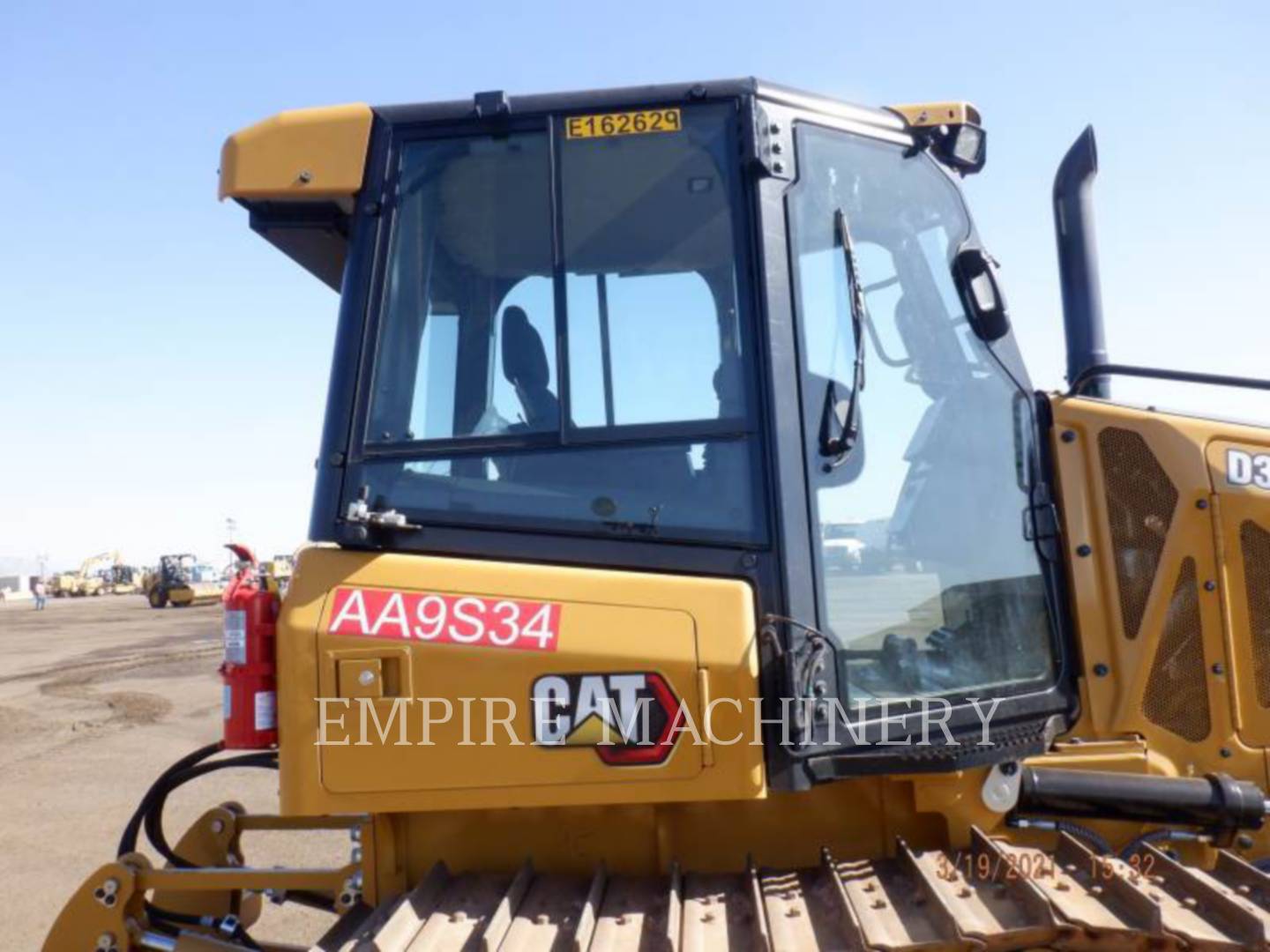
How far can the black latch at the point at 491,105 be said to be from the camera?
2.74 metres

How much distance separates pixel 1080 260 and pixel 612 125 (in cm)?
160

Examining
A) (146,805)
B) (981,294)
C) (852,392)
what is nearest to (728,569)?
(852,392)

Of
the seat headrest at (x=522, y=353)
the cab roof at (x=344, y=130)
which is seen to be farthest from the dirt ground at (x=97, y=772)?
the cab roof at (x=344, y=130)

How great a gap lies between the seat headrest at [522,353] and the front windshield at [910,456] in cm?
64

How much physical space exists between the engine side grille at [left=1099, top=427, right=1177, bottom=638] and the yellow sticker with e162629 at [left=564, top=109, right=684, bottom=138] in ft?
4.92

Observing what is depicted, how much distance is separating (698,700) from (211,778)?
793 cm

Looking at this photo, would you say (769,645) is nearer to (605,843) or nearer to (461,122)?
(605,843)

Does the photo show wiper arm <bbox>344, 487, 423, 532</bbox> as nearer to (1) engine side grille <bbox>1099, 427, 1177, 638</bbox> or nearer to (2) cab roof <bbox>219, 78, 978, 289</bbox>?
(2) cab roof <bbox>219, 78, 978, 289</bbox>

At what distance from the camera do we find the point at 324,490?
8.85ft

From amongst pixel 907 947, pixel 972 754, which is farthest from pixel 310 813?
pixel 972 754

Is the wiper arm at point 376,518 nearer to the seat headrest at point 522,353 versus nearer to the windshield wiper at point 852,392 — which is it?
the seat headrest at point 522,353

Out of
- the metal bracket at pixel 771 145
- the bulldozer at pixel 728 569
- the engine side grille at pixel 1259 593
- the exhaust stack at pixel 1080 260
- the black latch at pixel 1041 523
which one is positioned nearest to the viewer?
the bulldozer at pixel 728 569

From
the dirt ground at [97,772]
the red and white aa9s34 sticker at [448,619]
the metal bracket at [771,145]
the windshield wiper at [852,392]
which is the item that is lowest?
the dirt ground at [97,772]

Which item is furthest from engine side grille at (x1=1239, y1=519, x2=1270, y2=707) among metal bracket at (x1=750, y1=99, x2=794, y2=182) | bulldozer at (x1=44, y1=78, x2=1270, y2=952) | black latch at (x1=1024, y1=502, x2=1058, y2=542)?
metal bracket at (x1=750, y1=99, x2=794, y2=182)
